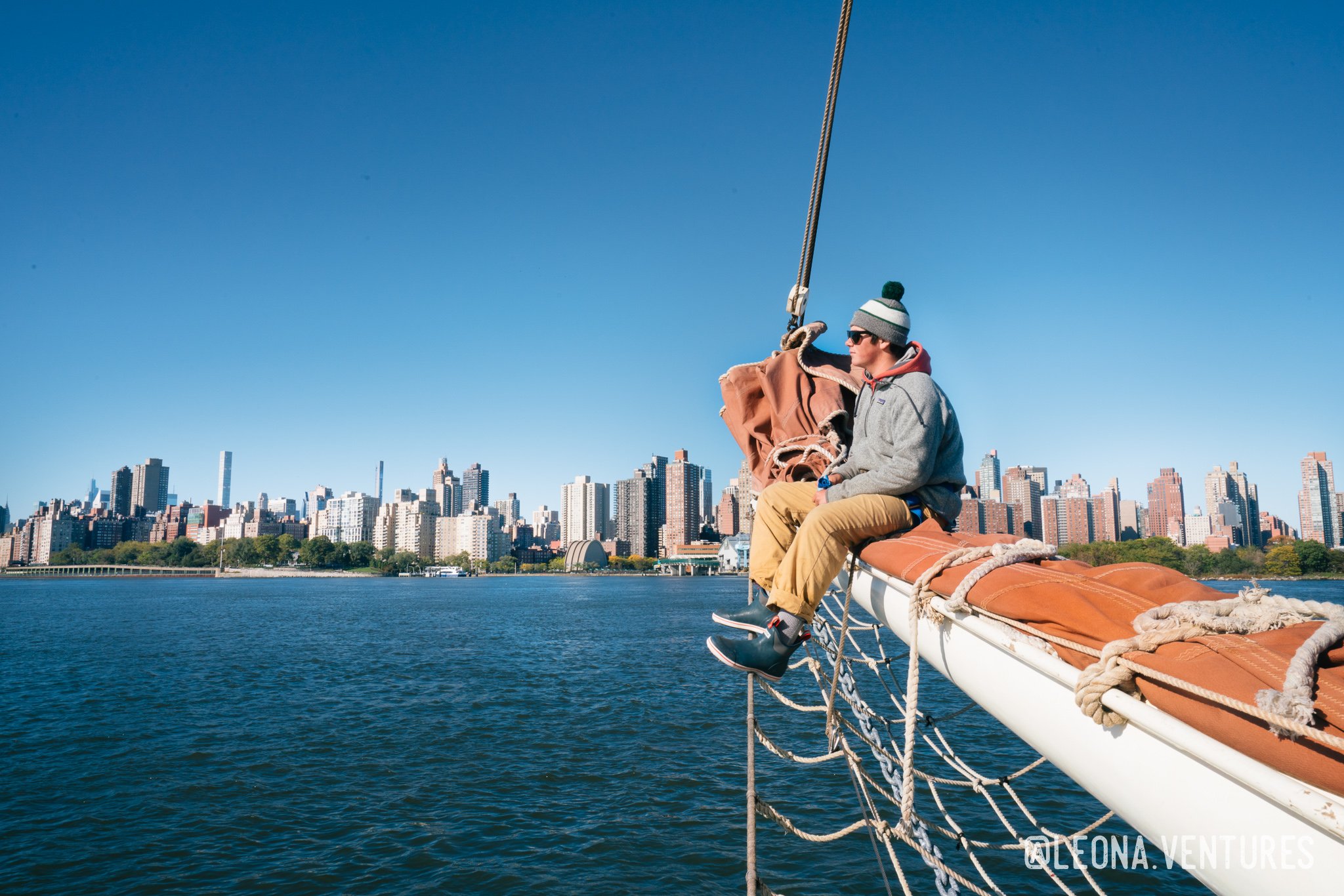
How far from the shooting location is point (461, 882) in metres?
6.89

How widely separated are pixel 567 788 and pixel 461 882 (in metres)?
2.77

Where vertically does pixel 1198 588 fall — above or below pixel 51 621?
above

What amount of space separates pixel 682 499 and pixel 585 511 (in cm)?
4256

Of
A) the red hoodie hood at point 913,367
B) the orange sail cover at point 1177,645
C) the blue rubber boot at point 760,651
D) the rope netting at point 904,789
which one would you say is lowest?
the rope netting at point 904,789

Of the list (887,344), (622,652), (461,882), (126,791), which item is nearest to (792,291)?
(887,344)

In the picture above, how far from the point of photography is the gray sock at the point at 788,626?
2.45m

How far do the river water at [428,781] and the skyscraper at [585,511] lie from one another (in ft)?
502

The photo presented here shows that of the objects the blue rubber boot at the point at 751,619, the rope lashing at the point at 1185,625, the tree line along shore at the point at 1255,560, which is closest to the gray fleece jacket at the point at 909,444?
the blue rubber boot at the point at 751,619

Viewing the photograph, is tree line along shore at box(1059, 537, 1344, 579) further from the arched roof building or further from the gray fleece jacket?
the arched roof building

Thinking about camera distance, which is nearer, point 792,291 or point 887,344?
point 887,344

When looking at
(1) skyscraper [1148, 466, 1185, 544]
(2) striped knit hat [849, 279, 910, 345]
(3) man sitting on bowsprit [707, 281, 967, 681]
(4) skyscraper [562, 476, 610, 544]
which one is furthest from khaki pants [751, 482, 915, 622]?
(4) skyscraper [562, 476, 610, 544]

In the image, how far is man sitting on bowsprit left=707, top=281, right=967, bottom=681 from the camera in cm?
249

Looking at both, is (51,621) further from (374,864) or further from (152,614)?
(374,864)

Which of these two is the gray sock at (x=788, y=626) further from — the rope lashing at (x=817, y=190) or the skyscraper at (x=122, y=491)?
the skyscraper at (x=122, y=491)
